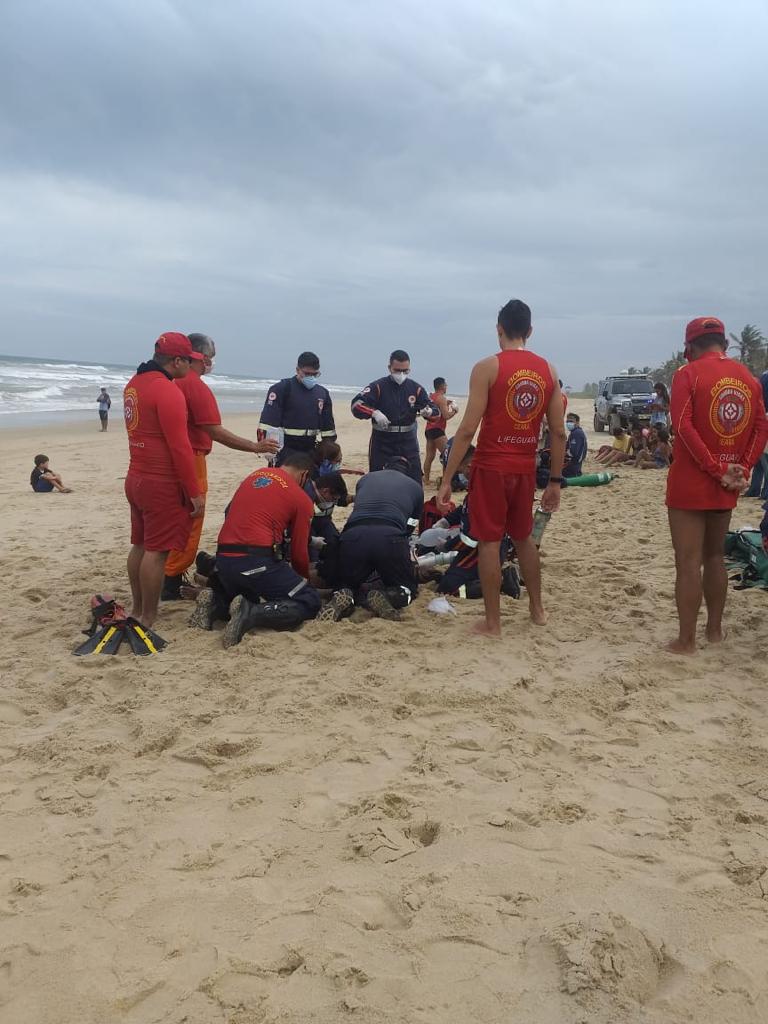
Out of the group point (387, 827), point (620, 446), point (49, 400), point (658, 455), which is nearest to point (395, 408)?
point (387, 827)

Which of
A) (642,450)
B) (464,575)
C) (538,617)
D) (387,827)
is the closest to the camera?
(387,827)

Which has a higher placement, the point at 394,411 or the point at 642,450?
the point at 394,411

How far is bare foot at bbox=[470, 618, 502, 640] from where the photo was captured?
4.49 metres

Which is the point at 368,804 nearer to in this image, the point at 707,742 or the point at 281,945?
the point at 281,945

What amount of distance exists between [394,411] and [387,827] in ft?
18.6

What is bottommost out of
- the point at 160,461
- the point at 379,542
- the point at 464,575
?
the point at 464,575

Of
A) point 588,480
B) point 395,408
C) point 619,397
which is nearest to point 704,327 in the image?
point 395,408

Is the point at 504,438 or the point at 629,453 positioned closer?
the point at 504,438

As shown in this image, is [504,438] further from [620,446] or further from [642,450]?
[620,446]

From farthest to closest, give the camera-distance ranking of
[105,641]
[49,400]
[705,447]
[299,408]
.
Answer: [49,400], [299,408], [105,641], [705,447]

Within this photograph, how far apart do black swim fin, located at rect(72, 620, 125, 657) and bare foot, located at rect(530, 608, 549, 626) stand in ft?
8.02

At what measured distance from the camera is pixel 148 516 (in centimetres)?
466

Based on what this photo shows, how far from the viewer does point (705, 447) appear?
3918 millimetres

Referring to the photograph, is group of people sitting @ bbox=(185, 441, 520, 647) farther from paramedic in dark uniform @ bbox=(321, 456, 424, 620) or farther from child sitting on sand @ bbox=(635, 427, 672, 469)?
child sitting on sand @ bbox=(635, 427, 672, 469)
